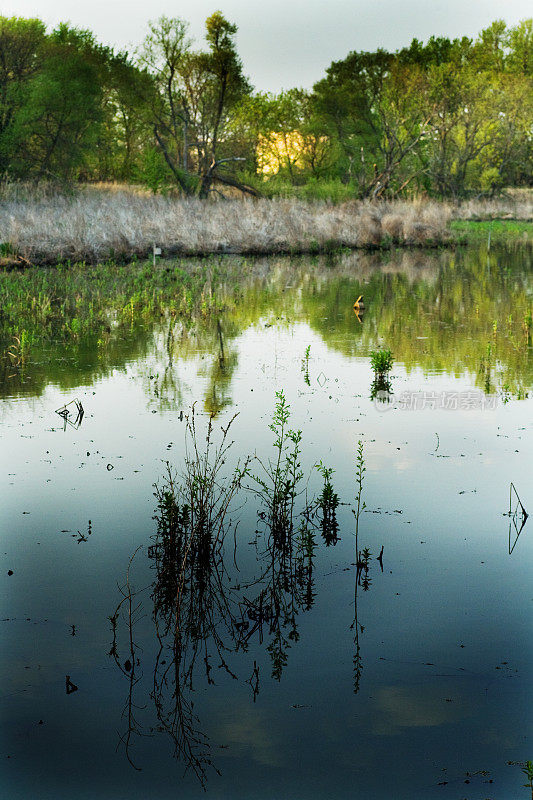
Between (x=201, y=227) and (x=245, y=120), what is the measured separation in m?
32.7

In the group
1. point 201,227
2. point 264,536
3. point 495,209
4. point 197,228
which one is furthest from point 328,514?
point 495,209

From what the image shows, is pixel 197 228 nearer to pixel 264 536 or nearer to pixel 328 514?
pixel 328 514

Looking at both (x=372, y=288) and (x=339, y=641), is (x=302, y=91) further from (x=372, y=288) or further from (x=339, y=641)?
(x=339, y=641)

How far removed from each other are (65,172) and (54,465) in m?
46.8

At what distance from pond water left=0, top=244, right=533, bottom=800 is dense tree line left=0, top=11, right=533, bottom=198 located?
34818mm

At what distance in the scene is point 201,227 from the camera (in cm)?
3175

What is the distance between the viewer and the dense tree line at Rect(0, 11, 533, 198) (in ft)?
165

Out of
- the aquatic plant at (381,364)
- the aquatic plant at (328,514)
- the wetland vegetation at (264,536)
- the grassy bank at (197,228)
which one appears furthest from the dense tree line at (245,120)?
the aquatic plant at (328,514)

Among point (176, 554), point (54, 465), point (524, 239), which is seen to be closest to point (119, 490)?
point (54, 465)

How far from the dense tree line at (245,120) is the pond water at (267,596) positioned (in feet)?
114

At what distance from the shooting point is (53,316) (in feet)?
56.3

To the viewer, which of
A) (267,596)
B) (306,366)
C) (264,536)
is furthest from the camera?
(306,366)

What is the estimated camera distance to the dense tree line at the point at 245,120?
5016 cm

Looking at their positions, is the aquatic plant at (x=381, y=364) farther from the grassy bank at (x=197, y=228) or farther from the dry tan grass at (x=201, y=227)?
the dry tan grass at (x=201, y=227)
